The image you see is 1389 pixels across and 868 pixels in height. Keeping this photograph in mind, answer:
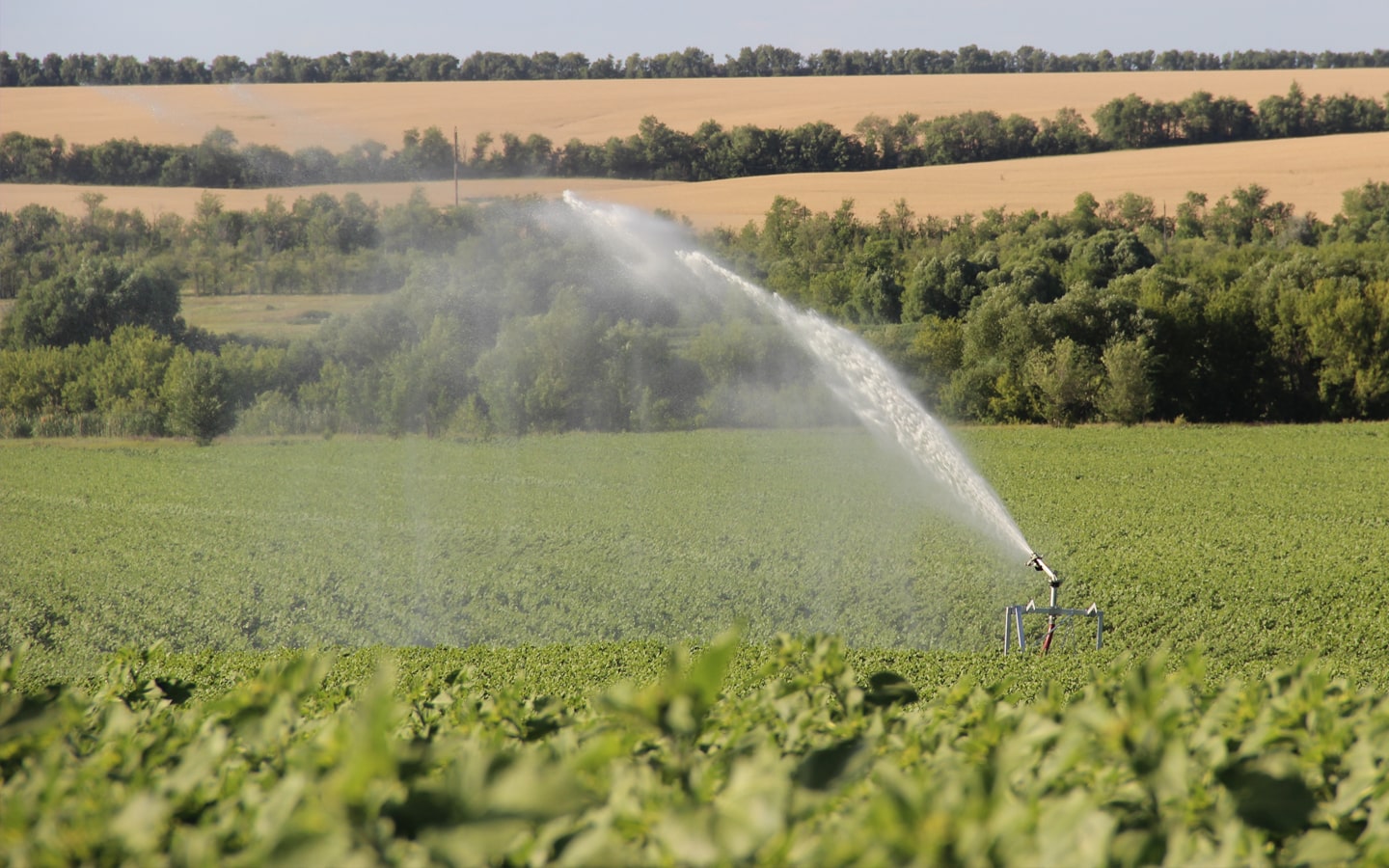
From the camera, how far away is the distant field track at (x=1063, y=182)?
179ft

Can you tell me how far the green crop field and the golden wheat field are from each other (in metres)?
9.53

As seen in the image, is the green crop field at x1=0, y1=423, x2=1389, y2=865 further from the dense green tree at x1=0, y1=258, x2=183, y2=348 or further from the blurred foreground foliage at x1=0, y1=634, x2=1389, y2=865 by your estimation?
the dense green tree at x1=0, y1=258, x2=183, y2=348

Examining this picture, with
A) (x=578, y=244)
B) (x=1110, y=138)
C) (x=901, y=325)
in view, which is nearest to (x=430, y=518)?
(x=578, y=244)

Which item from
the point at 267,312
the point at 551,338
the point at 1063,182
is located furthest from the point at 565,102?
the point at 1063,182

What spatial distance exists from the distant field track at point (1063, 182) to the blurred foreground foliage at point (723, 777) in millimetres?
46115

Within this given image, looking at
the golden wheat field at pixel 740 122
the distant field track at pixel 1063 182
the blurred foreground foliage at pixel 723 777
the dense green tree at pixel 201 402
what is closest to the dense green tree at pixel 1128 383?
the golden wheat field at pixel 740 122

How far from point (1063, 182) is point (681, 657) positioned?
211ft

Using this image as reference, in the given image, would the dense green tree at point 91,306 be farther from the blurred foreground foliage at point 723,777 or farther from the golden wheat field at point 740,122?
the blurred foreground foliage at point 723,777

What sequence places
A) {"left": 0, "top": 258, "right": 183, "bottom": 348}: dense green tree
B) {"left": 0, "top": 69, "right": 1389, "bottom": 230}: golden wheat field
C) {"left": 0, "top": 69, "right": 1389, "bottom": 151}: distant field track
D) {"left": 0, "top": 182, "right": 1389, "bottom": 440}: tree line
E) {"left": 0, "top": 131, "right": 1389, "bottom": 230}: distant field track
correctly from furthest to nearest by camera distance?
{"left": 0, "top": 131, "right": 1389, "bottom": 230}: distant field track < {"left": 0, "top": 258, "right": 183, "bottom": 348}: dense green tree < {"left": 0, "top": 69, "right": 1389, "bottom": 230}: golden wheat field < {"left": 0, "top": 182, "right": 1389, "bottom": 440}: tree line < {"left": 0, "top": 69, "right": 1389, "bottom": 151}: distant field track

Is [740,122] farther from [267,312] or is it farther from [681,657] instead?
[681,657]

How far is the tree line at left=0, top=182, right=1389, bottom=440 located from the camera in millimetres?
34781

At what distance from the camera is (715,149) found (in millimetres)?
56438

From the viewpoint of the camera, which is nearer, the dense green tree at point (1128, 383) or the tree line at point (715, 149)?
the tree line at point (715, 149)

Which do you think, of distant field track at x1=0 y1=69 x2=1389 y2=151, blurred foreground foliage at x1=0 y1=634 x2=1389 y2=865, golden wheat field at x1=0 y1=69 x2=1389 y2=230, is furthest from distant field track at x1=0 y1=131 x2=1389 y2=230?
blurred foreground foliage at x1=0 y1=634 x2=1389 y2=865
